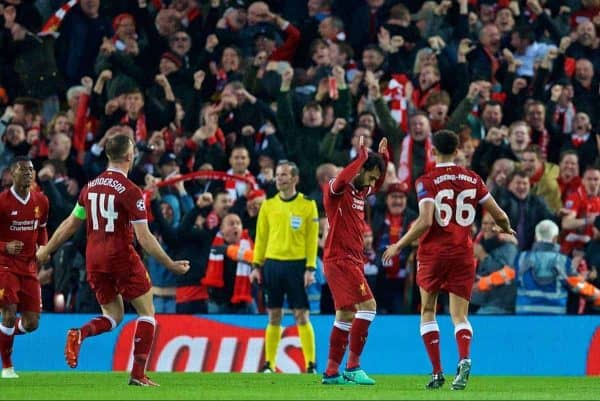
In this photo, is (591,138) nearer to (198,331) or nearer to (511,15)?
(511,15)

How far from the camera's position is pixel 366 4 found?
23.0 m

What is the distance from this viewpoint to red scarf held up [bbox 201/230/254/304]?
17.9 metres

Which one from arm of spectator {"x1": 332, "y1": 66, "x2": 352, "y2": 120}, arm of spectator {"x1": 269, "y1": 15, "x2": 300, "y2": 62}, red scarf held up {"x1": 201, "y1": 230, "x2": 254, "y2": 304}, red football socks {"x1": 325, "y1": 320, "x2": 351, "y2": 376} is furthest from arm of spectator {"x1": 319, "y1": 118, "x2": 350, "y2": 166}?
red football socks {"x1": 325, "y1": 320, "x2": 351, "y2": 376}

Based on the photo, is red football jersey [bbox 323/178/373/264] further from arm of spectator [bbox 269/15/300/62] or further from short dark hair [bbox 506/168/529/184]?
arm of spectator [bbox 269/15/300/62]

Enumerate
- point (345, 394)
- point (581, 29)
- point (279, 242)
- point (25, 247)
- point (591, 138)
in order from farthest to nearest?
1. point (581, 29)
2. point (591, 138)
3. point (279, 242)
4. point (25, 247)
5. point (345, 394)

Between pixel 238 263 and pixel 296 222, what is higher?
pixel 296 222

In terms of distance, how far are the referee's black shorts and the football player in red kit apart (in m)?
3.16

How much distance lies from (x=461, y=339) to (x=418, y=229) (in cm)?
107

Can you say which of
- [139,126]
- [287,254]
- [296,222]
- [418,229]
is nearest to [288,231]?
[296,222]

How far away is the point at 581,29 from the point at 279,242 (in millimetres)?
7681

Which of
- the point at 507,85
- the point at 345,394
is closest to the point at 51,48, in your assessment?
the point at 507,85

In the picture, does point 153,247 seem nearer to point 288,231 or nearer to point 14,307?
point 14,307

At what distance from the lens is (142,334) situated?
12.5 meters

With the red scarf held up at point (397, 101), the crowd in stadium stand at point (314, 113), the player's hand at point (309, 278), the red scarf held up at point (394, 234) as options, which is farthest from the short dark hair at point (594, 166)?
the player's hand at point (309, 278)
